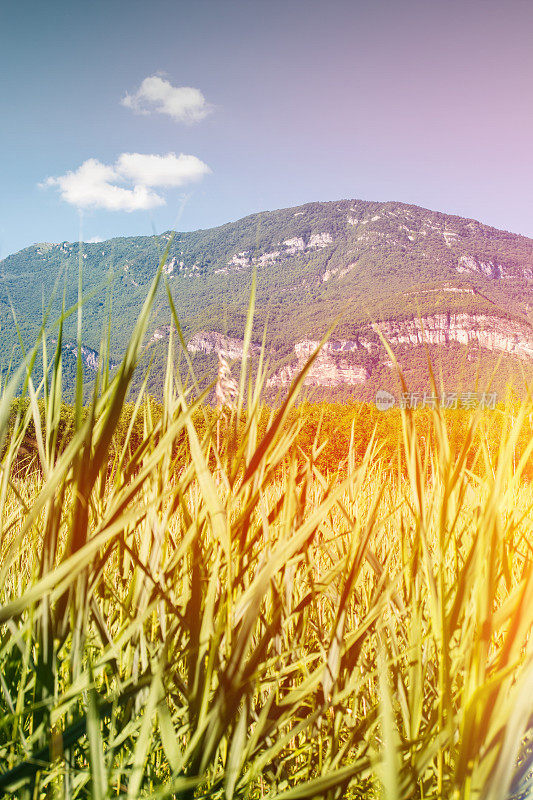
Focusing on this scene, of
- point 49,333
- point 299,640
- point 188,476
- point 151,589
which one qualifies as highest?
point 49,333

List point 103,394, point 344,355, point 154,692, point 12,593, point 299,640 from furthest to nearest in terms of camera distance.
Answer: point 344,355, point 12,593, point 299,640, point 103,394, point 154,692

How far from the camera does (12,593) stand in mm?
1108

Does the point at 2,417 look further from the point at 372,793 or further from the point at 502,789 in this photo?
the point at 372,793

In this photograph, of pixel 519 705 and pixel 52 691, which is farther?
pixel 52 691

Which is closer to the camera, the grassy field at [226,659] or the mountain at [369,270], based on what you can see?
the grassy field at [226,659]

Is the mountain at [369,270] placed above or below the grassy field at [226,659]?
above

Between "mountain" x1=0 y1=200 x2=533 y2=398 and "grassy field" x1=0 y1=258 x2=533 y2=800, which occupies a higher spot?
"mountain" x1=0 y1=200 x2=533 y2=398

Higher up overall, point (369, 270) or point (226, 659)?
point (369, 270)

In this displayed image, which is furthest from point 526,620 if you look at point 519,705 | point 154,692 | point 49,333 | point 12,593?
point 12,593

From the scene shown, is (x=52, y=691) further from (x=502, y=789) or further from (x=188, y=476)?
(x=502, y=789)

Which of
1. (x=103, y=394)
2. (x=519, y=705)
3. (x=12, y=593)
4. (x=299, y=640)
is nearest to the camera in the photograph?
(x=519, y=705)

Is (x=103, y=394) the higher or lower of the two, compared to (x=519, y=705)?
higher

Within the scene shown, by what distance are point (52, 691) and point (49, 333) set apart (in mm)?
354

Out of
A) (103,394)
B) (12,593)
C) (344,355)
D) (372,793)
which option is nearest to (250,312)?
(103,394)
